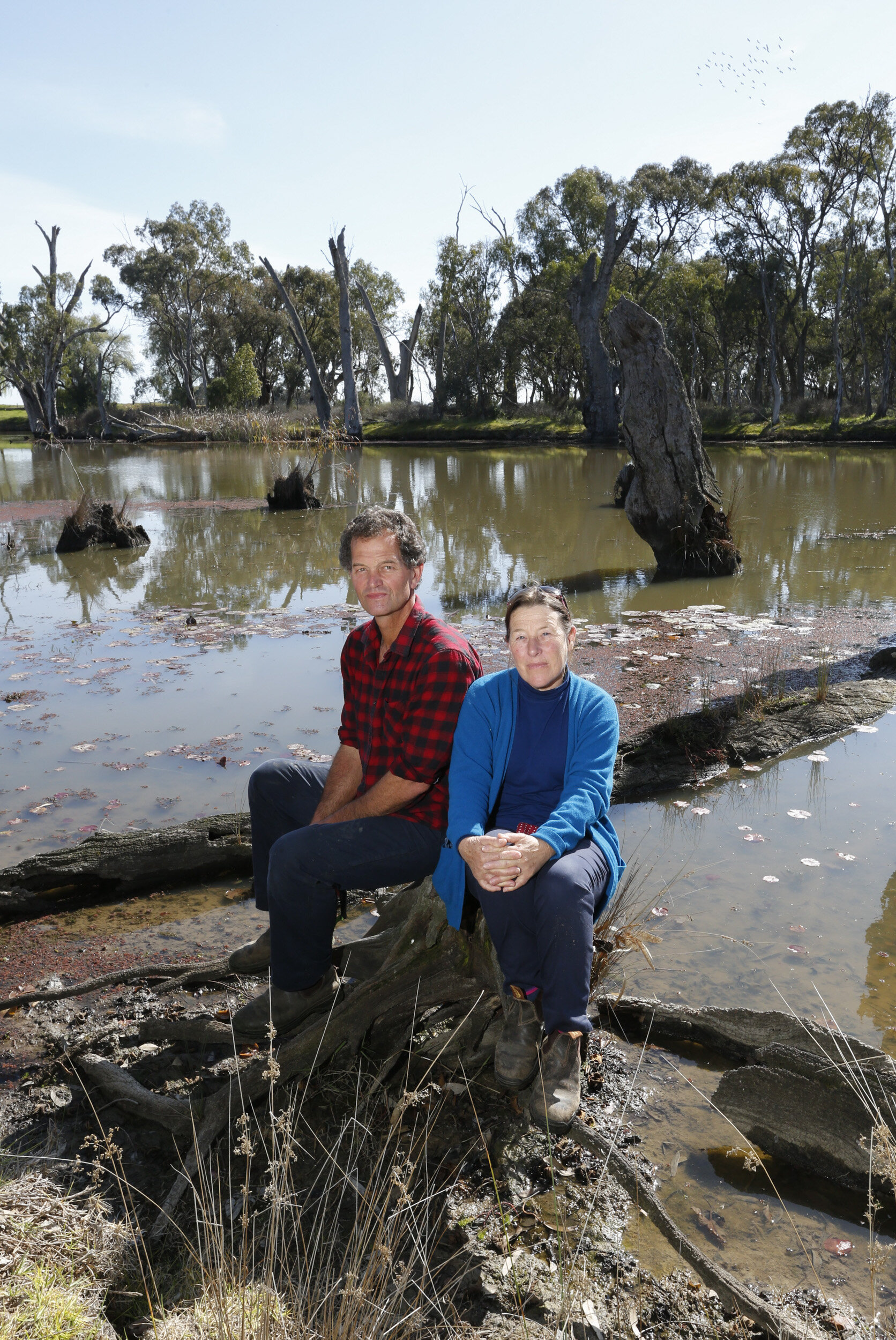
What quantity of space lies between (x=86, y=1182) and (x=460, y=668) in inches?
71.5

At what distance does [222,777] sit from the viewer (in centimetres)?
563

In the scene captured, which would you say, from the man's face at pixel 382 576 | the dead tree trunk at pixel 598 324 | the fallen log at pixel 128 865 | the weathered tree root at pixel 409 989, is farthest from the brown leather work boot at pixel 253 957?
the dead tree trunk at pixel 598 324

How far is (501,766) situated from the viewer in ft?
9.14

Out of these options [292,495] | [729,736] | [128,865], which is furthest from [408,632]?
[292,495]

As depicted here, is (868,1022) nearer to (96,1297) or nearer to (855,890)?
(855,890)

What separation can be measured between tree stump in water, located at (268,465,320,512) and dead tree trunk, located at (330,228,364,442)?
1838 centimetres

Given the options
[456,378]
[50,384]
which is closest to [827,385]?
[456,378]

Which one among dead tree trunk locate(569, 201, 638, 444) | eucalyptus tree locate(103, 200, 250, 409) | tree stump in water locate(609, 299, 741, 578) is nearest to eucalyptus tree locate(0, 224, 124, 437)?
eucalyptus tree locate(103, 200, 250, 409)

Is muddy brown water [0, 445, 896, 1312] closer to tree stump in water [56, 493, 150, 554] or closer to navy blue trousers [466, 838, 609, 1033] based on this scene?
tree stump in water [56, 493, 150, 554]

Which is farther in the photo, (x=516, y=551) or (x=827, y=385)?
(x=827, y=385)

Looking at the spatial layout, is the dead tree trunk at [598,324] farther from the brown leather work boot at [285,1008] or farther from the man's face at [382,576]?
the brown leather work boot at [285,1008]

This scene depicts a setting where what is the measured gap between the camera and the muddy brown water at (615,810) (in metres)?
3.07

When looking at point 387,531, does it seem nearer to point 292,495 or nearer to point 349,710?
point 349,710

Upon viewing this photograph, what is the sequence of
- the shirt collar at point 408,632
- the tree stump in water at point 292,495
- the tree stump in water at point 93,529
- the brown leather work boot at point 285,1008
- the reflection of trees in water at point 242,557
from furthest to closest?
the tree stump in water at point 292,495 → the tree stump in water at point 93,529 → the reflection of trees in water at point 242,557 → the shirt collar at point 408,632 → the brown leather work boot at point 285,1008
